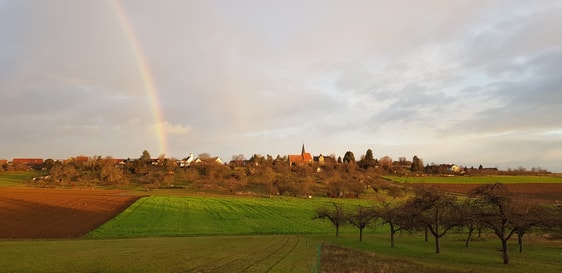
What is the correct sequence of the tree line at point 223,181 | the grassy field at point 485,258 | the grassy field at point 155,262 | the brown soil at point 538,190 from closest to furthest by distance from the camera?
the grassy field at point 155,262
the grassy field at point 485,258
the brown soil at point 538,190
the tree line at point 223,181

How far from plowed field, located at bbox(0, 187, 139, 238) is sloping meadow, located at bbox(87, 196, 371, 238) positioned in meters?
3.41

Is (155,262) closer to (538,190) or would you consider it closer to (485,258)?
(485,258)

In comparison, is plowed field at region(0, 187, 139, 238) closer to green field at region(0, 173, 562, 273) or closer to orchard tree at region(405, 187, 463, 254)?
green field at region(0, 173, 562, 273)

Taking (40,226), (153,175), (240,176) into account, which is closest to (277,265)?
(40,226)

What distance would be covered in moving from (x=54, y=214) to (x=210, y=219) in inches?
1187

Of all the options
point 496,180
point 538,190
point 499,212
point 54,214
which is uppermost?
point 496,180

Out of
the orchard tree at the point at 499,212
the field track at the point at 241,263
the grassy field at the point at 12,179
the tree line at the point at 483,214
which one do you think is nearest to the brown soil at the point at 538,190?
the tree line at the point at 483,214

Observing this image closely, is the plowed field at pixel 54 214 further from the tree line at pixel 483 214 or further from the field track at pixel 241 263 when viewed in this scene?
the tree line at pixel 483 214

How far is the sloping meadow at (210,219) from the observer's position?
2611 inches

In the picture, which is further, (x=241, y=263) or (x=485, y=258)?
(x=485, y=258)

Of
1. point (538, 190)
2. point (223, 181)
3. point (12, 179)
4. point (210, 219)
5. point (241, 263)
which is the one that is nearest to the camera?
point (241, 263)

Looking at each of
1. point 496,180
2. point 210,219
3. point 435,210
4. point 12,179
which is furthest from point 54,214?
point 496,180

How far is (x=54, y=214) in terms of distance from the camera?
250 ft

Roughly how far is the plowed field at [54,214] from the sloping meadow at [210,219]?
11.2ft
